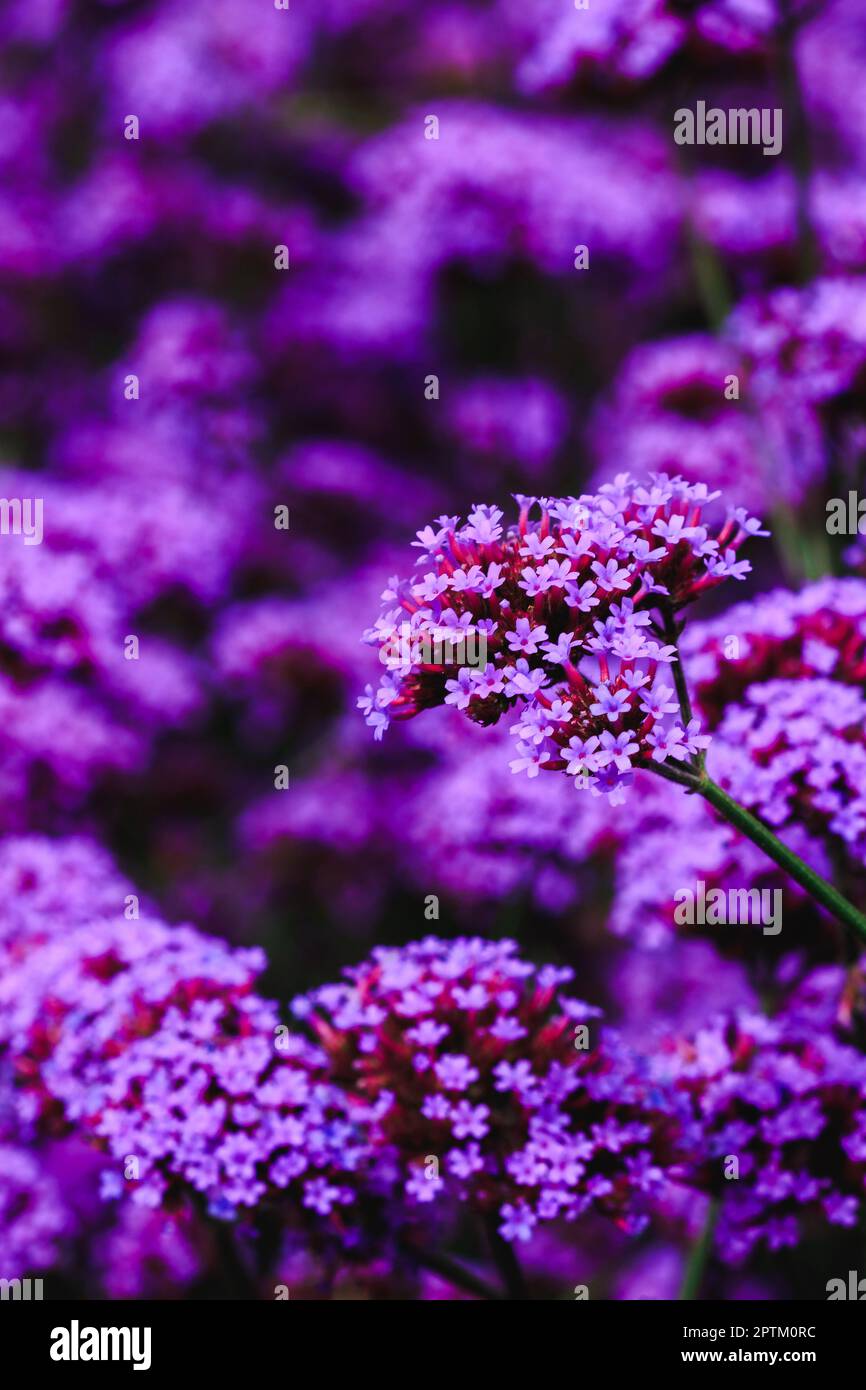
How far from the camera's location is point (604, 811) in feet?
10.7

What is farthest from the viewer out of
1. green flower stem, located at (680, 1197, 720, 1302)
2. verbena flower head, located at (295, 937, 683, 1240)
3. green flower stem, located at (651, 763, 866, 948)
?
green flower stem, located at (680, 1197, 720, 1302)

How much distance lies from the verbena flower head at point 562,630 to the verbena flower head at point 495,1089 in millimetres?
612

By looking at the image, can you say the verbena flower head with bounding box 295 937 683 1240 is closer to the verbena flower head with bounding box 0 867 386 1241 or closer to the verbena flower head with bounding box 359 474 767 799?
the verbena flower head with bounding box 0 867 386 1241

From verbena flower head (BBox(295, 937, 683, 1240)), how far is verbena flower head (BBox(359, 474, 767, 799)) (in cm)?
61

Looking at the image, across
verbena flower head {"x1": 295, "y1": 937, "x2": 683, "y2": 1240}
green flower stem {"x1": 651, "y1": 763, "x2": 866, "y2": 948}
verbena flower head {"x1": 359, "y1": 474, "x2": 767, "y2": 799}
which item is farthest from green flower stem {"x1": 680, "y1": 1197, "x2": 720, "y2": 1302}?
verbena flower head {"x1": 359, "y1": 474, "x2": 767, "y2": 799}

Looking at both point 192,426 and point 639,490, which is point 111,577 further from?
point 639,490

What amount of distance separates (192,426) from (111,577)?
1.18m

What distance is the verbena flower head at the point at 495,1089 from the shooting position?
226cm

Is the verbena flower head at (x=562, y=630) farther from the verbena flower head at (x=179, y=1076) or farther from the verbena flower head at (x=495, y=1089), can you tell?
the verbena flower head at (x=179, y=1076)

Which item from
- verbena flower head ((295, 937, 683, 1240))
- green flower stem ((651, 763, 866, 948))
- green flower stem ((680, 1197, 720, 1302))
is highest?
green flower stem ((651, 763, 866, 948))

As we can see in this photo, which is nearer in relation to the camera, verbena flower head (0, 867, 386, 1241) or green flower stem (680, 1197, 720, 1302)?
verbena flower head (0, 867, 386, 1241)

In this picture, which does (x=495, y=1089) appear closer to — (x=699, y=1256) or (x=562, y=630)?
(x=699, y=1256)

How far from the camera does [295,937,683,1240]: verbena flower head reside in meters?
2.26
